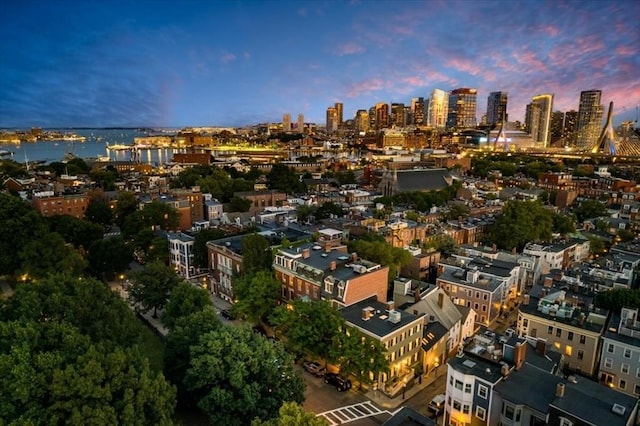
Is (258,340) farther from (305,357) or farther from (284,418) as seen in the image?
(305,357)

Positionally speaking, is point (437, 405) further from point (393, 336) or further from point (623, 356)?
point (623, 356)

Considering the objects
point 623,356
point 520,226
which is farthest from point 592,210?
point 623,356

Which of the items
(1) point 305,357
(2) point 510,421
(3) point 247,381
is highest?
(3) point 247,381

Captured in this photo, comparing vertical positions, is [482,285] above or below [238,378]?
below

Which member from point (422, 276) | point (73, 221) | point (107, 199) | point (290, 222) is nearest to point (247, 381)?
point (422, 276)

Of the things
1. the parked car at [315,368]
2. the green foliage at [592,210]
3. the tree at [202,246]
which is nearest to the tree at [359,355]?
the parked car at [315,368]
